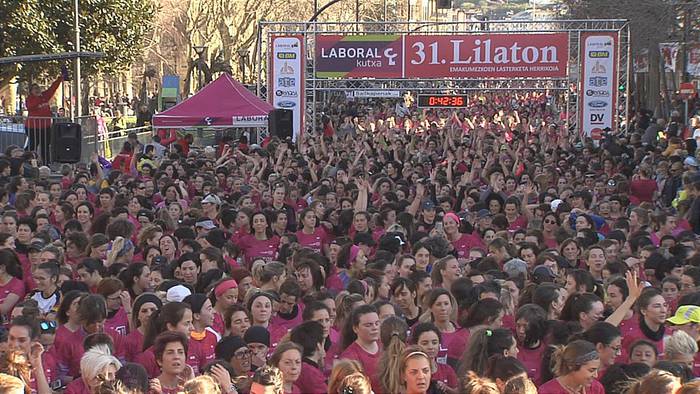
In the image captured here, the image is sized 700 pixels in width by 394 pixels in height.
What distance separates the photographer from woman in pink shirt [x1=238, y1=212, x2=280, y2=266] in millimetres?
14727

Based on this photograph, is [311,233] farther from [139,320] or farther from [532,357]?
[532,357]

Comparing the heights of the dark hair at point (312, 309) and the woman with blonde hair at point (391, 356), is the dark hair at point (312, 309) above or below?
above

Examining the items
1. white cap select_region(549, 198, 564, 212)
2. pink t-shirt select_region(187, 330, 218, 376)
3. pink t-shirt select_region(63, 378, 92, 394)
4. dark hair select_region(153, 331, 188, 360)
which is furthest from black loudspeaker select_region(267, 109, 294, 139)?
pink t-shirt select_region(63, 378, 92, 394)

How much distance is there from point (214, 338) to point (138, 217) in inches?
257

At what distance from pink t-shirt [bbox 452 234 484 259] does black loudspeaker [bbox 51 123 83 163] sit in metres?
9.86

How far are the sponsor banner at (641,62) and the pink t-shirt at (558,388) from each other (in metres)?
42.1

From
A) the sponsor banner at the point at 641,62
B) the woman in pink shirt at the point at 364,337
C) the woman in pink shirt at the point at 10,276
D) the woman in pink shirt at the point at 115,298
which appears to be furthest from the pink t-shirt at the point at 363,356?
the sponsor banner at the point at 641,62

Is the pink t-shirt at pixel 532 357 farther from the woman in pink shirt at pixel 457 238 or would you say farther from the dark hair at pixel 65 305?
the woman in pink shirt at pixel 457 238

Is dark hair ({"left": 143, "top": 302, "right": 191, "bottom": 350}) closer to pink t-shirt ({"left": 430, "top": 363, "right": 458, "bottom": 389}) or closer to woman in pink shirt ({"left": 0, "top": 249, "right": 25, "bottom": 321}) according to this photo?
pink t-shirt ({"left": 430, "top": 363, "right": 458, "bottom": 389})

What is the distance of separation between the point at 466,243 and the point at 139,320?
19.9ft

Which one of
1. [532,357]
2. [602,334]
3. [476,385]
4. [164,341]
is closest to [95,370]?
[164,341]

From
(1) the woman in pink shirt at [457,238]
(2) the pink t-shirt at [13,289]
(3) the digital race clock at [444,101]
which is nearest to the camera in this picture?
(2) the pink t-shirt at [13,289]

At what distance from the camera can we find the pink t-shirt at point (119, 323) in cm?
991

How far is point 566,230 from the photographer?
48.0ft
